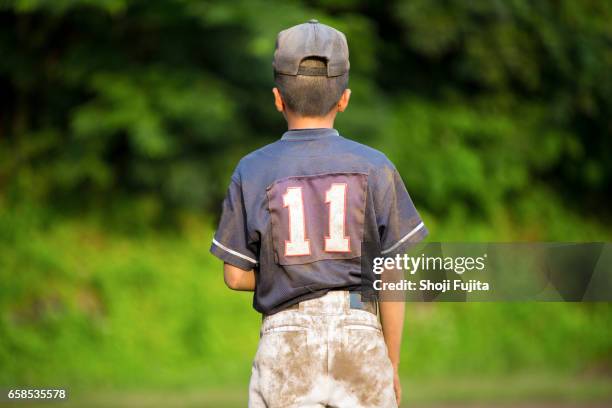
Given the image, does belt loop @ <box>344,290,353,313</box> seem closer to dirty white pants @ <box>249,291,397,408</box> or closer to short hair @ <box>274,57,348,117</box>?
dirty white pants @ <box>249,291,397,408</box>

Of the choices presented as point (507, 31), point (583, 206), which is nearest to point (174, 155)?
point (507, 31)

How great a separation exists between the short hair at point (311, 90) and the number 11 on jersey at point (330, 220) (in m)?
0.28

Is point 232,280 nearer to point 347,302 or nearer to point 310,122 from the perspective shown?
point 347,302

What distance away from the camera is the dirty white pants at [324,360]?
2551 mm

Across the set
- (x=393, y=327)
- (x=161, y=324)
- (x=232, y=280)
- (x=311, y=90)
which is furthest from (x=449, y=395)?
(x=311, y=90)

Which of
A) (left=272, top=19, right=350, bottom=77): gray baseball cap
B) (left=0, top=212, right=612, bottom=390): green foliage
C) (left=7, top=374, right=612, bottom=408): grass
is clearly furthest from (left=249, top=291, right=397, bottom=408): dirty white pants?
(left=0, top=212, right=612, bottom=390): green foliage

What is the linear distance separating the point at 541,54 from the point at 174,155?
193 inches

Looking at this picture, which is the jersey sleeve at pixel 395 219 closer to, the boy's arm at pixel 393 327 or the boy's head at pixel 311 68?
the boy's arm at pixel 393 327

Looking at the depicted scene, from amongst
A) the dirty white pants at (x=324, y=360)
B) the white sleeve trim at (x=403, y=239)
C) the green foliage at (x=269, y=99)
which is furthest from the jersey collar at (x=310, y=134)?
the green foliage at (x=269, y=99)

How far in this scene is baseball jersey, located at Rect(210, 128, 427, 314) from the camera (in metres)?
2.60

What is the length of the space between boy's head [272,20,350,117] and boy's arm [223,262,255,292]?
0.50 meters

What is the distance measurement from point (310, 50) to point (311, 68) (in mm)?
55

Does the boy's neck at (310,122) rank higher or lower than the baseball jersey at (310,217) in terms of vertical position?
higher

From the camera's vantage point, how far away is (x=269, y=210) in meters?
2.63
